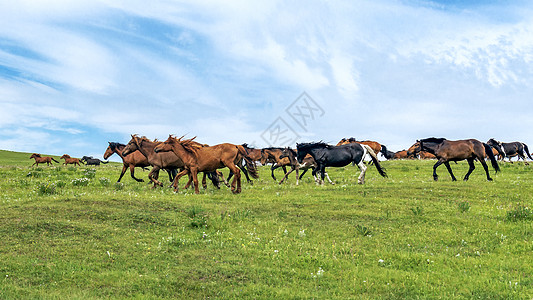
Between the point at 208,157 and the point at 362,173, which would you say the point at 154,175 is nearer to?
the point at 208,157

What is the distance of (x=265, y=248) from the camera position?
10758 mm

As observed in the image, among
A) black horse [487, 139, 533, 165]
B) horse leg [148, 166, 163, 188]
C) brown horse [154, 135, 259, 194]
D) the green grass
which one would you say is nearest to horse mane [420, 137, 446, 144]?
the green grass

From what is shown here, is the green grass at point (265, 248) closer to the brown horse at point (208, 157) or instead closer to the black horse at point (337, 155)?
the brown horse at point (208, 157)

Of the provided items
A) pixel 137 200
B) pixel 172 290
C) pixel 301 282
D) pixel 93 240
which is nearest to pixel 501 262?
pixel 301 282

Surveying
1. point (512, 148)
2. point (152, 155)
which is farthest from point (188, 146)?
point (512, 148)

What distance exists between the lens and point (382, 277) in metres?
8.90

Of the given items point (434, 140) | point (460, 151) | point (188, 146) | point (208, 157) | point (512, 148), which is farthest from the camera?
point (512, 148)

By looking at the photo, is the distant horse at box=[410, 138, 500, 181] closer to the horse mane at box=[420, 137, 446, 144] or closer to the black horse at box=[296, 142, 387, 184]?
the horse mane at box=[420, 137, 446, 144]

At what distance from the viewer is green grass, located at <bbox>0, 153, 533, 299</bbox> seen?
843cm

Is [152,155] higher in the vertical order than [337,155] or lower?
lower

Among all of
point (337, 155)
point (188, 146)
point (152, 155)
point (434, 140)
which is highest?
point (434, 140)

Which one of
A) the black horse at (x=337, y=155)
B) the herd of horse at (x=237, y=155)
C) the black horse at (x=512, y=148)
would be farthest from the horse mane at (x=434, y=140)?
the black horse at (x=512, y=148)

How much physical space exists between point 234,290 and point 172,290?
1.31 meters

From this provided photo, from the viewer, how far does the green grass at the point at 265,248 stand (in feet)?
27.7
